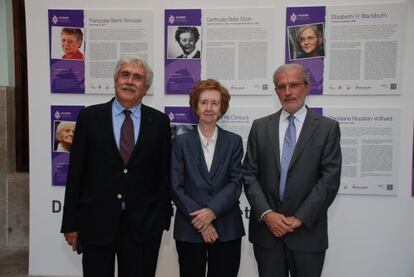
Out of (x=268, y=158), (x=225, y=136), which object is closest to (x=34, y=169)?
(x=225, y=136)

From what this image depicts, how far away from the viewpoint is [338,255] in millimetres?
2758

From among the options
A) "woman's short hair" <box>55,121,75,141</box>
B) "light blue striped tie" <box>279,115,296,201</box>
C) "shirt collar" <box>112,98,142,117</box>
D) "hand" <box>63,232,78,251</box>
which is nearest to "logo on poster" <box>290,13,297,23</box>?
"light blue striped tie" <box>279,115,296,201</box>

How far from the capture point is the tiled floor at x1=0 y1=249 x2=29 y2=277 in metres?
3.07

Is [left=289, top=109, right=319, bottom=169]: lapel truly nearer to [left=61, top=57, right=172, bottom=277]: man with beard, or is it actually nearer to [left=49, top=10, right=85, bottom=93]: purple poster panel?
[left=61, top=57, right=172, bottom=277]: man with beard

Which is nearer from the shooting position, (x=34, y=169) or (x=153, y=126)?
(x=153, y=126)

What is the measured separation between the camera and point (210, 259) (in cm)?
199

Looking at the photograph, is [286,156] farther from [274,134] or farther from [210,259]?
[210,259]

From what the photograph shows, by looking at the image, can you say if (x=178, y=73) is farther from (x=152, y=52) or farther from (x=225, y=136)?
(x=225, y=136)

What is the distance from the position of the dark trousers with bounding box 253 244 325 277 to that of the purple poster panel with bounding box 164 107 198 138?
112cm

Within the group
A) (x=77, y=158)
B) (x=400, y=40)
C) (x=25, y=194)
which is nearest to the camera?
(x=77, y=158)

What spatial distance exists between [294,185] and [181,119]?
3.88 feet

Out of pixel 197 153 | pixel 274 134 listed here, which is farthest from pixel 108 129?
pixel 274 134

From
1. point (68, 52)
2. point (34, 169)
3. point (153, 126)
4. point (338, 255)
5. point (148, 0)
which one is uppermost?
point (148, 0)

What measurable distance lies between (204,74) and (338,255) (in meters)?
1.65
